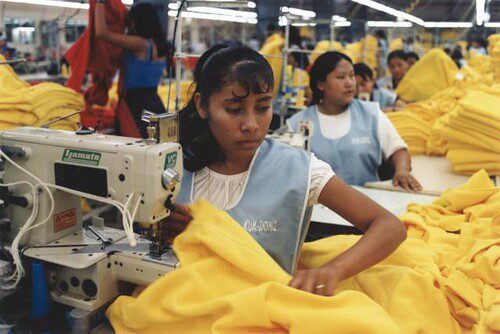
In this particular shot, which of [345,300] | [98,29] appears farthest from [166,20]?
[345,300]

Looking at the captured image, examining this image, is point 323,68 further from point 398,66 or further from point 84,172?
point 398,66

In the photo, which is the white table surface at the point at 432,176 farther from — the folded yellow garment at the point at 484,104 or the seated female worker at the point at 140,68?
the seated female worker at the point at 140,68

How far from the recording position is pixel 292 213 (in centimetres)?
125

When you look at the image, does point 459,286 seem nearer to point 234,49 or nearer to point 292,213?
point 292,213

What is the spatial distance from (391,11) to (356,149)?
6.54 meters

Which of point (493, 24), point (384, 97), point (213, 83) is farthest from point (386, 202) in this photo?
point (493, 24)

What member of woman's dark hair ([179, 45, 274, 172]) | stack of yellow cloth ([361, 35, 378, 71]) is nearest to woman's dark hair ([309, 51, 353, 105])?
woman's dark hair ([179, 45, 274, 172])

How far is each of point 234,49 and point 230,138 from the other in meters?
0.21

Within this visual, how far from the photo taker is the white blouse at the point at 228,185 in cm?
125

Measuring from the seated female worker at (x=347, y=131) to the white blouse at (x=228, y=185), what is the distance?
126cm

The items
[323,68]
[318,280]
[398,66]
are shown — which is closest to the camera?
[318,280]

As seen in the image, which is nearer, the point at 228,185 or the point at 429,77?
the point at 228,185

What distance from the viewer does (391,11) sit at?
8.37 metres

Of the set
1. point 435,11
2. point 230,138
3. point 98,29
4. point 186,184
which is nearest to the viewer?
point 230,138
